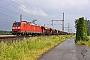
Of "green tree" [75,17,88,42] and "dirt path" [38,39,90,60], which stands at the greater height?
"green tree" [75,17,88,42]

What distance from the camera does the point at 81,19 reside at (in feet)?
90.5

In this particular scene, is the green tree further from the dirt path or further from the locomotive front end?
the locomotive front end

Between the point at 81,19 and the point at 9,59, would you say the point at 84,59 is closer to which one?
the point at 9,59

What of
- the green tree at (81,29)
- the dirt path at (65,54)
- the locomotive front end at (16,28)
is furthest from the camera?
the locomotive front end at (16,28)

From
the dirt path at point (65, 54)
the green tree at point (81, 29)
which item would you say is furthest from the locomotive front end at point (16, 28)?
the dirt path at point (65, 54)

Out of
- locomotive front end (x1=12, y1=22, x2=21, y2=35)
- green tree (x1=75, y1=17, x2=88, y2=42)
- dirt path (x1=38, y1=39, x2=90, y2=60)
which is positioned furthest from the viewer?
locomotive front end (x1=12, y1=22, x2=21, y2=35)

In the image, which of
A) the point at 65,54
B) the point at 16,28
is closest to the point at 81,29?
the point at 65,54

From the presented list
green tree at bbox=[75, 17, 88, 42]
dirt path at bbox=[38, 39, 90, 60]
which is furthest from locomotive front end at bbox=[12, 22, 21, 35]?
dirt path at bbox=[38, 39, 90, 60]

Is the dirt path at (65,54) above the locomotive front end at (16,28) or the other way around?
the other way around

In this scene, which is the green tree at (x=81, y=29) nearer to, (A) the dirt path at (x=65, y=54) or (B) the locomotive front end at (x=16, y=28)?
(A) the dirt path at (x=65, y=54)

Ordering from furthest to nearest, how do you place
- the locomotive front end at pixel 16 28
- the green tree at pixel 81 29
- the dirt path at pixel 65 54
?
Result: the locomotive front end at pixel 16 28 → the green tree at pixel 81 29 → the dirt path at pixel 65 54

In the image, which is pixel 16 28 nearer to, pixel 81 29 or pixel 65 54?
pixel 81 29

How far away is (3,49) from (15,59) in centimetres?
211

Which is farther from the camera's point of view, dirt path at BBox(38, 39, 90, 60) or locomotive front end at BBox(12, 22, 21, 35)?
locomotive front end at BBox(12, 22, 21, 35)
